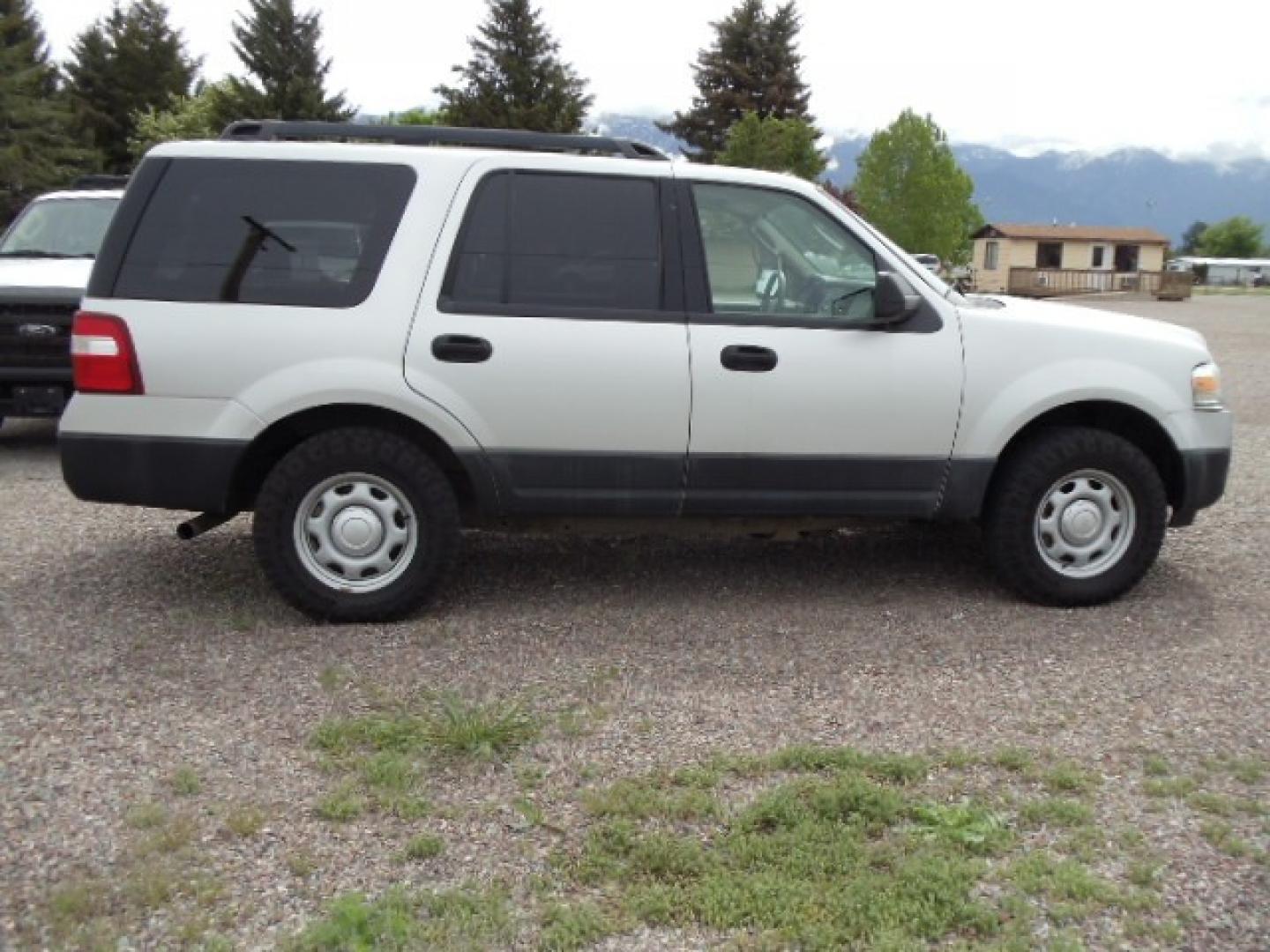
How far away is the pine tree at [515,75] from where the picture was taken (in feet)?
161

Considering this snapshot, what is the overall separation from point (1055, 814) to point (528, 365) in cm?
259

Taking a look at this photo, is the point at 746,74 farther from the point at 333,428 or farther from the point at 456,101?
the point at 333,428

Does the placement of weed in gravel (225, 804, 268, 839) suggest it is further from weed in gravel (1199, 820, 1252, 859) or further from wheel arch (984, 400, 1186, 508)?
wheel arch (984, 400, 1186, 508)

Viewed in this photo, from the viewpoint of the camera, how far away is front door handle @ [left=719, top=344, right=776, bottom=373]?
5000 millimetres

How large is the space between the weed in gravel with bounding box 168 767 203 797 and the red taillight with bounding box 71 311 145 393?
1794 millimetres

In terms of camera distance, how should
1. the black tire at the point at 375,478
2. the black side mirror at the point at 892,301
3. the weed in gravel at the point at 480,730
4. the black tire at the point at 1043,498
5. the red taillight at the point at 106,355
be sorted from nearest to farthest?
the weed in gravel at the point at 480,730 < the red taillight at the point at 106,355 < the black tire at the point at 375,478 < the black side mirror at the point at 892,301 < the black tire at the point at 1043,498

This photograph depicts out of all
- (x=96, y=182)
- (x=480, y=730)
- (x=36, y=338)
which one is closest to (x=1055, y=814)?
(x=480, y=730)

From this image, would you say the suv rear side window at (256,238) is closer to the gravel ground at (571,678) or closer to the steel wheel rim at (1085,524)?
the gravel ground at (571,678)

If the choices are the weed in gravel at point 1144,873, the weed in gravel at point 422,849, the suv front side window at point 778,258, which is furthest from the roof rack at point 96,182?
the weed in gravel at point 1144,873

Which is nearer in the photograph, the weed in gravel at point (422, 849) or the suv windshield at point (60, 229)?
the weed in gravel at point (422, 849)

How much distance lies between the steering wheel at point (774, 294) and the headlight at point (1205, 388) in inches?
74.6

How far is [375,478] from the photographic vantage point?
4977mm

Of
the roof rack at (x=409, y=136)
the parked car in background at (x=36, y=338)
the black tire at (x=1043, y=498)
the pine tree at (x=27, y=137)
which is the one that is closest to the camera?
the roof rack at (x=409, y=136)

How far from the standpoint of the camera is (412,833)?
3338mm
